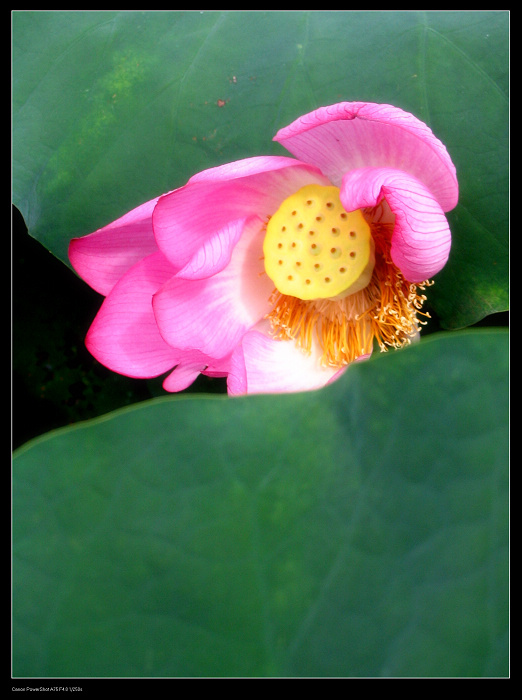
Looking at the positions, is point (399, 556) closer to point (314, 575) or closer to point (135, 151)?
point (314, 575)

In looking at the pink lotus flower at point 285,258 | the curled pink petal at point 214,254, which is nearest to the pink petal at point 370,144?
the pink lotus flower at point 285,258

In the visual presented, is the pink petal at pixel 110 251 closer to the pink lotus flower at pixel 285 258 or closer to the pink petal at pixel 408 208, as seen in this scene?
the pink lotus flower at pixel 285 258

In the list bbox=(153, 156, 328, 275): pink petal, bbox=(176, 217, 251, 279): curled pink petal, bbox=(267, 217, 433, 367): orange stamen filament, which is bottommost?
bbox=(267, 217, 433, 367): orange stamen filament

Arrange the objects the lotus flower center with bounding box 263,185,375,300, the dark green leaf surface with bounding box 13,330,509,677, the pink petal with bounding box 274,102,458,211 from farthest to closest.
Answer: the lotus flower center with bounding box 263,185,375,300 → the pink petal with bounding box 274,102,458,211 → the dark green leaf surface with bounding box 13,330,509,677

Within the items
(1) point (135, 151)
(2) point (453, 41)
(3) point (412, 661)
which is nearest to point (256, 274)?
(1) point (135, 151)

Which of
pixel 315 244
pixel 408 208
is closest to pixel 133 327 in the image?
pixel 315 244

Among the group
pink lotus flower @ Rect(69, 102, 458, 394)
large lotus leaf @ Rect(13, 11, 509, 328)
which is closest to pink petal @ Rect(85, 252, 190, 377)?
pink lotus flower @ Rect(69, 102, 458, 394)

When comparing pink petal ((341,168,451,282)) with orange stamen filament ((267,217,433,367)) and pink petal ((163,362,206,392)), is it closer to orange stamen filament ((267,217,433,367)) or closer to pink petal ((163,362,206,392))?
orange stamen filament ((267,217,433,367))

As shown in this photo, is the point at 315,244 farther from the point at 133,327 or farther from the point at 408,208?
the point at 133,327
